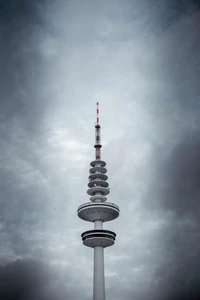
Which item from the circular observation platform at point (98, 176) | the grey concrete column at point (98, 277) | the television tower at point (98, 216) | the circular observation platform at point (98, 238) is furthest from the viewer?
the circular observation platform at point (98, 176)

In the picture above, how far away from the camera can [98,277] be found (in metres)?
79.8

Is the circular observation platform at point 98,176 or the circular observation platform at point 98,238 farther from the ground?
the circular observation platform at point 98,176

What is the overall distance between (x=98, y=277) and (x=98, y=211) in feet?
57.6

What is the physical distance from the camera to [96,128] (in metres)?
107

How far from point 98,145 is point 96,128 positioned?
675cm

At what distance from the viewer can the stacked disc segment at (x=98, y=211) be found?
84812 mm

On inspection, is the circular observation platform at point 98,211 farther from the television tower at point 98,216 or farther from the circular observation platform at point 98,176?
the circular observation platform at point 98,176

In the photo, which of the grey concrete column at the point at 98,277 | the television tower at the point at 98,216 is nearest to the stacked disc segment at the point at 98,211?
the television tower at the point at 98,216

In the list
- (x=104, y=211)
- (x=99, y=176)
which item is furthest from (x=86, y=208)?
(x=99, y=176)

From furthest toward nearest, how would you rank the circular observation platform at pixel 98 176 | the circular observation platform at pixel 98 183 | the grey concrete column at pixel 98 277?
the circular observation platform at pixel 98 176 → the circular observation platform at pixel 98 183 → the grey concrete column at pixel 98 277

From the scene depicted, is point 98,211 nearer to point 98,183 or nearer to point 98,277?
point 98,183

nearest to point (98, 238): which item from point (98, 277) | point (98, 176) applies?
point (98, 277)

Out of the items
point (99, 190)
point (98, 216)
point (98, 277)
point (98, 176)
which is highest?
point (98, 176)

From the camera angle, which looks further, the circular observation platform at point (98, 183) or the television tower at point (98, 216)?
the circular observation platform at point (98, 183)
